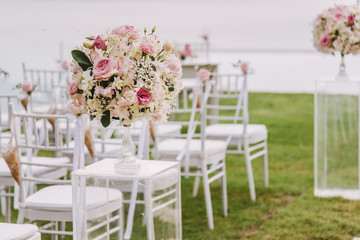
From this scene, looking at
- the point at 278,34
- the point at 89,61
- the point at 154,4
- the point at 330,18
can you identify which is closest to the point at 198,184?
the point at 330,18

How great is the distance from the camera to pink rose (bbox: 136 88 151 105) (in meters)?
2.17

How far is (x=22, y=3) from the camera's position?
17812mm

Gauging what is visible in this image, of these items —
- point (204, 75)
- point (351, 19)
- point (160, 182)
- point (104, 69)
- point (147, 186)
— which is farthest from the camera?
point (351, 19)

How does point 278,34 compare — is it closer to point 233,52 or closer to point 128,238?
point 233,52

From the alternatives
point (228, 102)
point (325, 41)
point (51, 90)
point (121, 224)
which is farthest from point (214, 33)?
point (121, 224)

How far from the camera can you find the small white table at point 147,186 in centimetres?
235

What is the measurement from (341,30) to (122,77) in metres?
2.67

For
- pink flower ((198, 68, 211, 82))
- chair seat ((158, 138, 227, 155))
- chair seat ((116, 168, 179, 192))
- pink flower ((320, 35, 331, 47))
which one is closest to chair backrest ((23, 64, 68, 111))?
chair seat ((158, 138, 227, 155))

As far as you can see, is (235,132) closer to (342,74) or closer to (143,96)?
(342,74)

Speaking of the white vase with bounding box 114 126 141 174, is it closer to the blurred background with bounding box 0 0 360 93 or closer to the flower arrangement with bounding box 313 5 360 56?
the blurred background with bounding box 0 0 360 93

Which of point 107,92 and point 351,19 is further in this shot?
point 351,19

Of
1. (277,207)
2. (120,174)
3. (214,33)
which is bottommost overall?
(277,207)

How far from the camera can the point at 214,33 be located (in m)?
23.9

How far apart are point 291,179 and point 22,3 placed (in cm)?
1415
